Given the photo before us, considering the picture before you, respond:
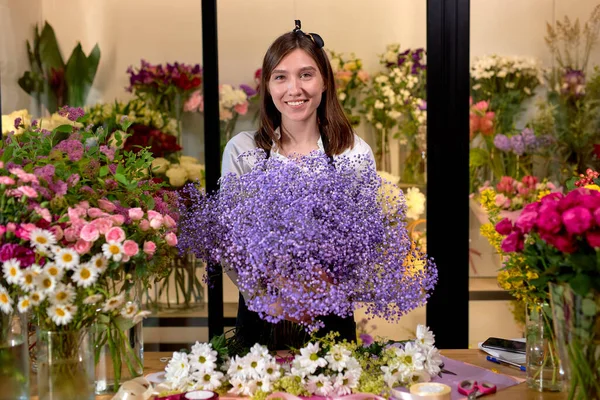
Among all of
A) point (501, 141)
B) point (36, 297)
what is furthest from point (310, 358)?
point (501, 141)

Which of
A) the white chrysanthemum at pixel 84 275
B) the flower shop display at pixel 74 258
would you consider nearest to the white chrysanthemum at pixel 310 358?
the flower shop display at pixel 74 258

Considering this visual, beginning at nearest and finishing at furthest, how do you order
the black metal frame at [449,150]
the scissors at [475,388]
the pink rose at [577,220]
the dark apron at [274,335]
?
1. the pink rose at [577,220]
2. the scissors at [475,388]
3. the dark apron at [274,335]
4. the black metal frame at [449,150]

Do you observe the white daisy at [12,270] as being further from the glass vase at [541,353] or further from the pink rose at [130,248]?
the glass vase at [541,353]

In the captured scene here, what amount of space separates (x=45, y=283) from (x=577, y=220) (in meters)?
1.00

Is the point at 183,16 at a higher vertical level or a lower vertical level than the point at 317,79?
higher

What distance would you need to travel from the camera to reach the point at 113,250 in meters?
1.51

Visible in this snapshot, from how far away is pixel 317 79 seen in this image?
238 centimetres

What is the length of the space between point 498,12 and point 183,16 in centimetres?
144

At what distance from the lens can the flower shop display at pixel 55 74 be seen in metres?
3.49

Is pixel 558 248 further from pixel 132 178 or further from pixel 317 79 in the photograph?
pixel 317 79

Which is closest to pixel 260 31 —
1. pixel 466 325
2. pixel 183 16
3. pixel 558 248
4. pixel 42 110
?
pixel 183 16

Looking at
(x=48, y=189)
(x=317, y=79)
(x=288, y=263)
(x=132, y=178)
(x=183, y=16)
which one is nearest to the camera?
(x=48, y=189)

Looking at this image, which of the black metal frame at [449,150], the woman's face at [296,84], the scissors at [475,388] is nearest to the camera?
the scissors at [475,388]

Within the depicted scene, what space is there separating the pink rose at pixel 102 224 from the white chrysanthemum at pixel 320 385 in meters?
0.54
